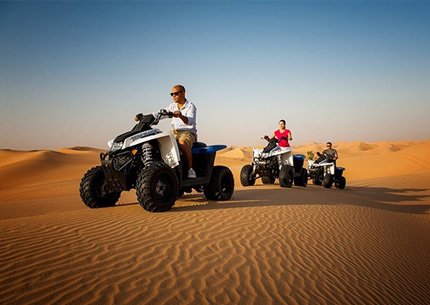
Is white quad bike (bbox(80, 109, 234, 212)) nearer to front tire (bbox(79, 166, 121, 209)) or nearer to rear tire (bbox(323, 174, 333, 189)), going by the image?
front tire (bbox(79, 166, 121, 209))

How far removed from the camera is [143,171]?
5488mm

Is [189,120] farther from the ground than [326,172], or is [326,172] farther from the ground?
A: [189,120]

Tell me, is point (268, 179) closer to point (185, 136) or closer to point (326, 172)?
point (326, 172)

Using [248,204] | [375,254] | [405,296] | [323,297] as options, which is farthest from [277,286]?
[248,204]

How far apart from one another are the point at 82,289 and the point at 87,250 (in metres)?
0.89

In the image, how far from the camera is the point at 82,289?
9.01 feet

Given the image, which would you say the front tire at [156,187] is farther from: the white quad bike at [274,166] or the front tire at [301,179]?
the front tire at [301,179]

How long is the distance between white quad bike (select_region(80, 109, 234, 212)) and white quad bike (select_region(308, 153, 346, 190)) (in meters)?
9.12

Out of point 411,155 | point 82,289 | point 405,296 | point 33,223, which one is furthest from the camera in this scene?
point 411,155

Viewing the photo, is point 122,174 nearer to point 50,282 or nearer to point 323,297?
point 50,282

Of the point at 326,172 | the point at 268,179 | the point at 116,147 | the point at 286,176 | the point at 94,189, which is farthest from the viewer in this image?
the point at 326,172

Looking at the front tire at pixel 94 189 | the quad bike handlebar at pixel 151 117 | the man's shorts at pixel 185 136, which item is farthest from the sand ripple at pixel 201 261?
the quad bike handlebar at pixel 151 117

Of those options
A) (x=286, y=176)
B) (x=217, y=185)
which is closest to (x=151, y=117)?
(x=217, y=185)

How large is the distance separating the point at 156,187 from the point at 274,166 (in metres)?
7.94
